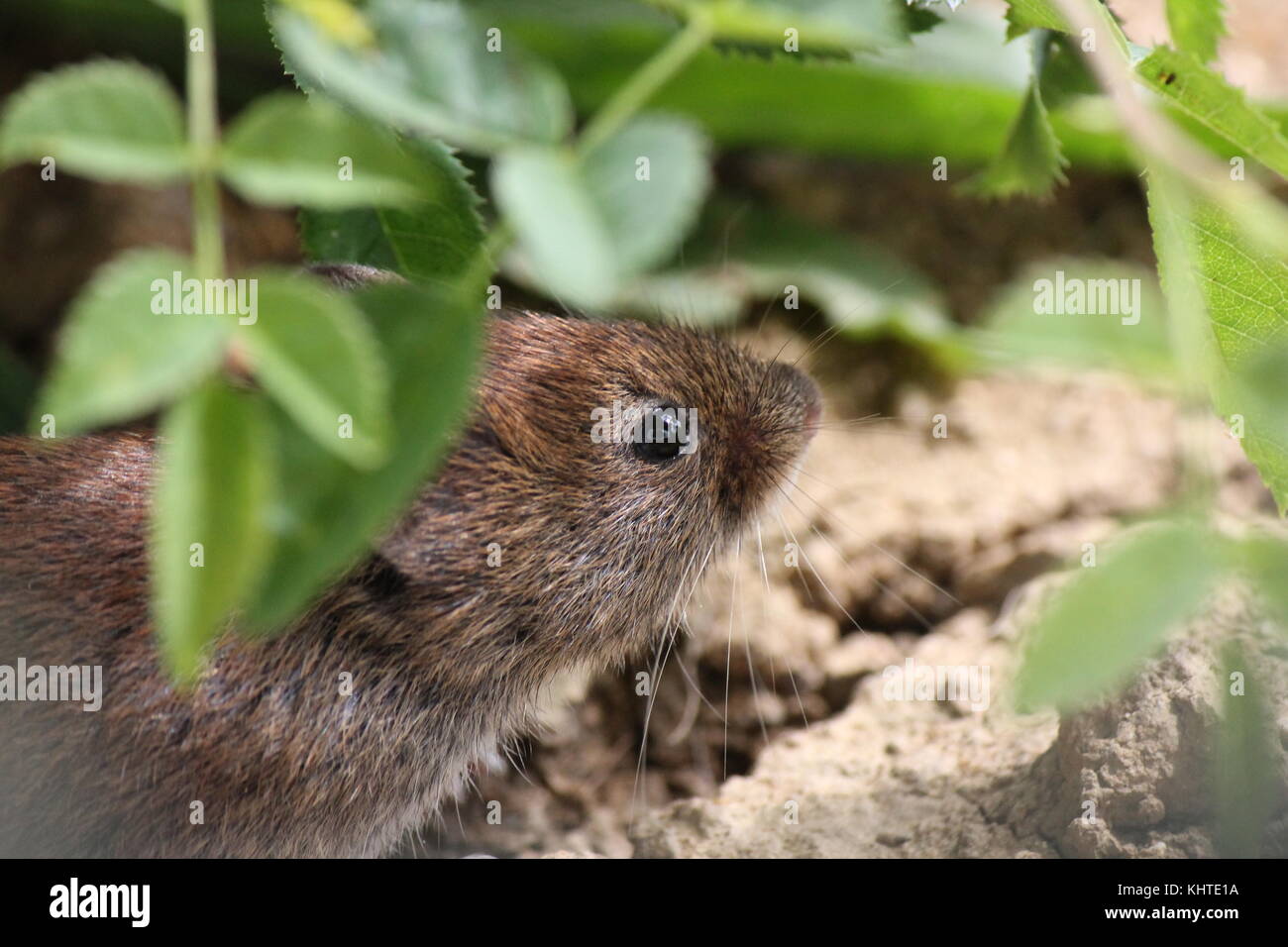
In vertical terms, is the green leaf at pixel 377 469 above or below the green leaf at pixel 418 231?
below

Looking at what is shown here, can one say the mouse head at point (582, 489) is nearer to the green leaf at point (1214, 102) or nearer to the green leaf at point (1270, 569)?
the green leaf at point (1214, 102)

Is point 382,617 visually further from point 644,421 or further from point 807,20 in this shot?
point 807,20

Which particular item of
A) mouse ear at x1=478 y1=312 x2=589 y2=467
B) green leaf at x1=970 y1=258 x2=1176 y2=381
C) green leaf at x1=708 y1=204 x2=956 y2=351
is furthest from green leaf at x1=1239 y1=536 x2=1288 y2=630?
green leaf at x1=708 y1=204 x2=956 y2=351

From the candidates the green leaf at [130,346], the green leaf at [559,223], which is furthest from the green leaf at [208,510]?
the green leaf at [559,223]

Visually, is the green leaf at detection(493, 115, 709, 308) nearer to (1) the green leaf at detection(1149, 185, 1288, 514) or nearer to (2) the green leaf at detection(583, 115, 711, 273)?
(2) the green leaf at detection(583, 115, 711, 273)
